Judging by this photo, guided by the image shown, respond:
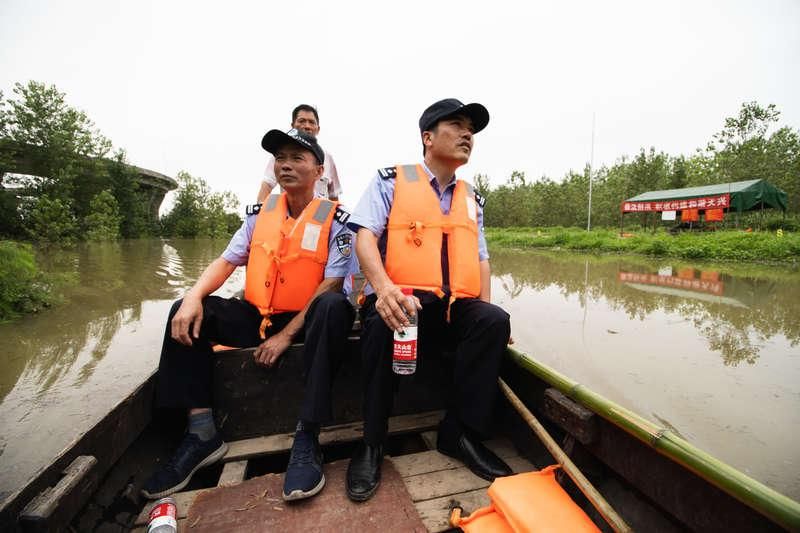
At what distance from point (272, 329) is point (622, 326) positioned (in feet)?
16.1

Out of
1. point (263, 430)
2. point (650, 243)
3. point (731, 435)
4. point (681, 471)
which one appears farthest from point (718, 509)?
point (650, 243)

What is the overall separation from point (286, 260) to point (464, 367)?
43.8 inches

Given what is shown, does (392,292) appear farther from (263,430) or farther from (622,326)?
(622,326)

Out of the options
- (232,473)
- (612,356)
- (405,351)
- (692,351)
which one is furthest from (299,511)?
(692,351)

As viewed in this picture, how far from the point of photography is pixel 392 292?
64.7 inches

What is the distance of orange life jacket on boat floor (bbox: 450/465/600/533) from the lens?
122 cm

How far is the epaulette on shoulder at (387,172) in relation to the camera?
2104mm

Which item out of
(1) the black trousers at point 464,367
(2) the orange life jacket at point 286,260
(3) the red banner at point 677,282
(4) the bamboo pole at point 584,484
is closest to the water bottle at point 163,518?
(1) the black trousers at point 464,367

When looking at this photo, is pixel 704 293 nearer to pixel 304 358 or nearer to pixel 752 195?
pixel 304 358

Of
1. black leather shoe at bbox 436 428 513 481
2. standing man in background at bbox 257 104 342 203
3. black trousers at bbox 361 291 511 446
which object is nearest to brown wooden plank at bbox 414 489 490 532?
black leather shoe at bbox 436 428 513 481

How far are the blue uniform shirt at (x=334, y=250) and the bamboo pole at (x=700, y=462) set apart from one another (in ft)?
4.15

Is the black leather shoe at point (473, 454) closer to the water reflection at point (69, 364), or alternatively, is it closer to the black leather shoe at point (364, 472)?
the black leather shoe at point (364, 472)

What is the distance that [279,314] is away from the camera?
2.17 m

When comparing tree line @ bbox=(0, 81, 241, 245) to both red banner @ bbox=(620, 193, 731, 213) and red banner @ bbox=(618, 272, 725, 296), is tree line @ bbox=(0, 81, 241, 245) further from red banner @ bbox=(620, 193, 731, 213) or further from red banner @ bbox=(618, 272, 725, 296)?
red banner @ bbox=(620, 193, 731, 213)
